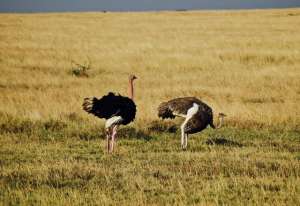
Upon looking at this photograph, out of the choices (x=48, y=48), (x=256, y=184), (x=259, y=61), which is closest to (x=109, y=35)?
(x=48, y=48)

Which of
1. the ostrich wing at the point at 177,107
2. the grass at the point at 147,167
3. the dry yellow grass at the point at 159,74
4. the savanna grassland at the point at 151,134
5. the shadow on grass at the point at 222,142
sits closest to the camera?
the grass at the point at 147,167

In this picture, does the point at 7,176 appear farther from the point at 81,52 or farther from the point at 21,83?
the point at 81,52

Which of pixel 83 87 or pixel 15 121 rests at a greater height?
pixel 83 87

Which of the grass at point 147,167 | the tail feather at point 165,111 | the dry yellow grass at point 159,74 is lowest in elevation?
the grass at point 147,167

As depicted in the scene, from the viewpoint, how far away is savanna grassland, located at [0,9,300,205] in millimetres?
8391

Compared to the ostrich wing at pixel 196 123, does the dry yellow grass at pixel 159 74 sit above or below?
above

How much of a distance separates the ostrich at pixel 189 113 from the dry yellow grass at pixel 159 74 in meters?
2.53

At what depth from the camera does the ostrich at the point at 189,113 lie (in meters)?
11.7

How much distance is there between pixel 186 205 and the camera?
25.1 feet

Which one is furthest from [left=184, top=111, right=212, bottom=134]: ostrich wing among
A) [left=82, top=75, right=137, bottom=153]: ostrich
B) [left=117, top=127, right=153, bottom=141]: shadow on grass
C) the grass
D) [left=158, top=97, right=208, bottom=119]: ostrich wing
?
[left=117, top=127, right=153, bottom=141]: shadow on grass

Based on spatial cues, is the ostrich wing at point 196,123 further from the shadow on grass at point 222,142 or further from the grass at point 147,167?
the shadow on grass at point 222,142

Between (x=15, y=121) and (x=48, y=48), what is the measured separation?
63.8 ft

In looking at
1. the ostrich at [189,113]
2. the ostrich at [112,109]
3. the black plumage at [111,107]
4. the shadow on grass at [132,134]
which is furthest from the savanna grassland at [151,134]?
the black plumage at [111,107]

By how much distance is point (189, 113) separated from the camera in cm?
1181
